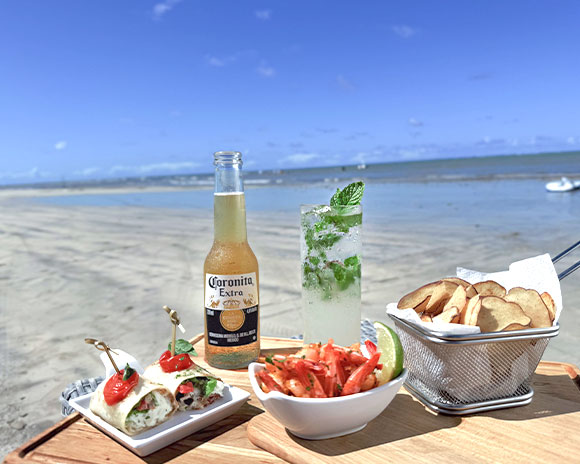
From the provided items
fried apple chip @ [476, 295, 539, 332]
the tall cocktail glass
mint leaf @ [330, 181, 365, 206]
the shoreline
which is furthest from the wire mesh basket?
the shoreline

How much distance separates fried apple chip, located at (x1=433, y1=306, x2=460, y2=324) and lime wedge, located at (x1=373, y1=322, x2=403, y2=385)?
172 millimetres

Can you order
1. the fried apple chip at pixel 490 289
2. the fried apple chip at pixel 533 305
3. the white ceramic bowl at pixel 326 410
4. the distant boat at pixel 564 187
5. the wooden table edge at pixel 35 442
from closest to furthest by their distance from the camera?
the white ceramic bowl at pixel 326 410 < the wooden table edge at pixel 35 442 < the fried apple chip at pixel 533 305 < the fried apple chip at pixel 490 289 < the distant boat at pixel 564 187

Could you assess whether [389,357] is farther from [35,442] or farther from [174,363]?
[35,442]

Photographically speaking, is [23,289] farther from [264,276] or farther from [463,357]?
[463,357]

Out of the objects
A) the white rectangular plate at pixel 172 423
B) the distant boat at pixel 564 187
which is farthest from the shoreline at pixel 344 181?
the white rectangular plate at pixel 172 423

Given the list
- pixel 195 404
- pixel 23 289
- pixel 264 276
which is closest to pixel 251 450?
pixel 195 404

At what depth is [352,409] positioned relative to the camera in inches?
41.8

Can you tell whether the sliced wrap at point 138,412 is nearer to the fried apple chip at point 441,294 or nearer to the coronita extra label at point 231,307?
the coronita extra label at point 231,307

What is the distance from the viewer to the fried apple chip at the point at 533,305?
4.11 ft

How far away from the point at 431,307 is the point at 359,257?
12.2 inches

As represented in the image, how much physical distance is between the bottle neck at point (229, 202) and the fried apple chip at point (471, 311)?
2.37 feet

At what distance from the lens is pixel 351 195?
4.90 ft

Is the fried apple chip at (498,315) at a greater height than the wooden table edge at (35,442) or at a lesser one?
greater

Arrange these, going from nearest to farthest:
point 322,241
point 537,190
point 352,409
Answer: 1. point 352,409
2. point 322,241
3. point 537,190
